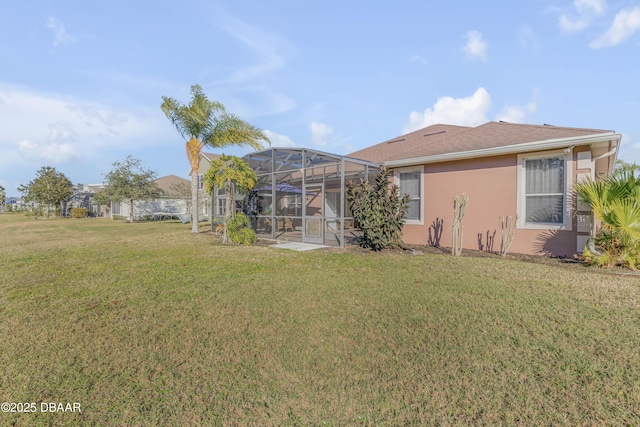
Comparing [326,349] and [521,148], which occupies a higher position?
[521,148]

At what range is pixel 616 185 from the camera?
21.0 feet

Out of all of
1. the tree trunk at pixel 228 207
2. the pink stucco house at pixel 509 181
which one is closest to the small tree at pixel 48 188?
the tree trunk at pixel 228 207

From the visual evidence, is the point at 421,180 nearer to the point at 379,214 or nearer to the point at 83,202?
the point at 379,214

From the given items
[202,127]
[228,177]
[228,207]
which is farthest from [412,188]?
[202,127]

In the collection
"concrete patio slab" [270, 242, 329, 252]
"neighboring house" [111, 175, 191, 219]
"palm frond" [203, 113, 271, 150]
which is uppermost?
"palm frond" [203, 113, 271, 150]

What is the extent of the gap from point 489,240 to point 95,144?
908 inches

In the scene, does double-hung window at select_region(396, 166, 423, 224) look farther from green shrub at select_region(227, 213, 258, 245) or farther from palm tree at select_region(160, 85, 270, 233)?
palm tree at select_region(160, 85, 270, 233)

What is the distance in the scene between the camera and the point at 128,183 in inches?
1003

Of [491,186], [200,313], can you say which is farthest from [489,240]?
[200,313]

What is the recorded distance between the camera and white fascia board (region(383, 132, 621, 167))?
6824mm

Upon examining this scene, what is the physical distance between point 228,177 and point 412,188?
6.62m

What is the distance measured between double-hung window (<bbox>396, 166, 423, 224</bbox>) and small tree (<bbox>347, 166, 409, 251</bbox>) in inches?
53.4

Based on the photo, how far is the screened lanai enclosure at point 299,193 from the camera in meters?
10.9

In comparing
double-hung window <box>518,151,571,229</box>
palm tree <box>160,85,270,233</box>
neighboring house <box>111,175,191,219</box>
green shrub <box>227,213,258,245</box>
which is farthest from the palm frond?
neighboring house <box>111,175,191,219</box>
